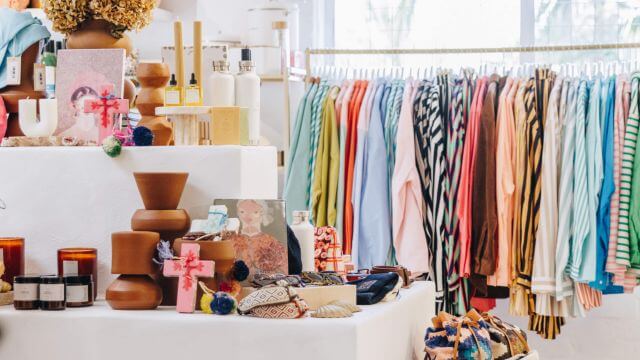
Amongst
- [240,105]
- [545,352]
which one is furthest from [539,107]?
[240,105]

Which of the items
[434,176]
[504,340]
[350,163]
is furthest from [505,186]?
[504,340]

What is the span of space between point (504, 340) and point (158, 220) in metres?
0.97

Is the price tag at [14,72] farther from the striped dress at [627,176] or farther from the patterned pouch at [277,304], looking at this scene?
the striped dress at [627,176]

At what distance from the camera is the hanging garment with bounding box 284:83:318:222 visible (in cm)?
425

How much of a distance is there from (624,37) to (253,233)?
2912mm

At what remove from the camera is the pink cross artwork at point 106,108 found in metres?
2.73

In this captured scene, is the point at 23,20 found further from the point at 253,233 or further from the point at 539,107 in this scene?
the point at 539,107

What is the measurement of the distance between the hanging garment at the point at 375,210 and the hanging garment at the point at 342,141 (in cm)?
9

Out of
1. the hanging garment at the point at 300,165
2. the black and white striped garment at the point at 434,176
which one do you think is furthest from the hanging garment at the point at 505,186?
the hanging garment at the point at 300,165

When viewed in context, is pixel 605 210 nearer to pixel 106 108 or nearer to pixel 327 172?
pixel 327 172

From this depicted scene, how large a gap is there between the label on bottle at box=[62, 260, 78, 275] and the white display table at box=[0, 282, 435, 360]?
0.12m

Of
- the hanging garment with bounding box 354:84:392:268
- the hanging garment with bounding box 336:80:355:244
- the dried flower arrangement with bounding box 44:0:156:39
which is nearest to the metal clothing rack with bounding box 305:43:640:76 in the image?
the hanging garment with bounding box 336:80:355:244

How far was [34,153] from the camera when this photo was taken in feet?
8.82

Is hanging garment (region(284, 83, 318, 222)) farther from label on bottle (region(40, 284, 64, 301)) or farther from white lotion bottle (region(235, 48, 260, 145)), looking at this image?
label on bottle (region(40, 284, 64, 301))
